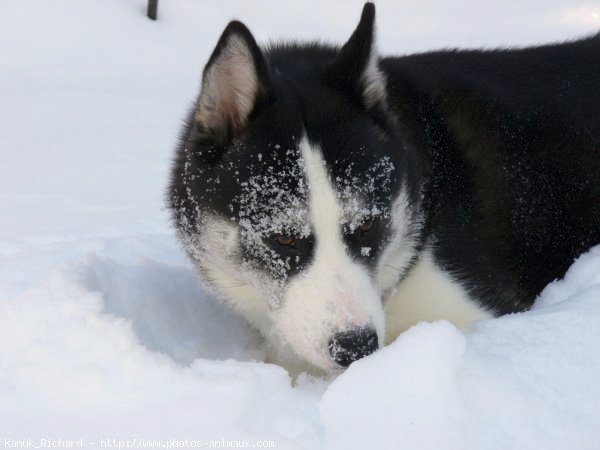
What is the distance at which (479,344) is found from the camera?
2.01m

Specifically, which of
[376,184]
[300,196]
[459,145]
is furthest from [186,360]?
[459,145]

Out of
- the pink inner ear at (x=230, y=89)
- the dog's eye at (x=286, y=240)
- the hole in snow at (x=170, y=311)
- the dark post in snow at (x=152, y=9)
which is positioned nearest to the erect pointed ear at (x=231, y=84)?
the pink inner ear at (x=230, y=89)

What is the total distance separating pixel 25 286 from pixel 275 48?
136 cm

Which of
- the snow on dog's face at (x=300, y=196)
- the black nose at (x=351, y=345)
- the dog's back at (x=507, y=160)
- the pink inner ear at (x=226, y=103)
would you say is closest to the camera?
the black nose at (x=351, y=345)

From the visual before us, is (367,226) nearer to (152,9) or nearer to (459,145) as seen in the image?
(459,145)

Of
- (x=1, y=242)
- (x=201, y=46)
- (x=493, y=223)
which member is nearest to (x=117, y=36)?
(x=201, y=46)

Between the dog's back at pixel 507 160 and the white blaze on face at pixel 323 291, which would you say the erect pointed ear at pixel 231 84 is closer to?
the white blaze on face at pixel 323 291

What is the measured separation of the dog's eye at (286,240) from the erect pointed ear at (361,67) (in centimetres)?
61

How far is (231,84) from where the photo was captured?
2471mm

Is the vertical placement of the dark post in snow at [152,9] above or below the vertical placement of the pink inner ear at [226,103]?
below

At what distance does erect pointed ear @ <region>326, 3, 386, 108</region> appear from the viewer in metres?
2.58

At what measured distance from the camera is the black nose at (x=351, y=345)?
208 cm

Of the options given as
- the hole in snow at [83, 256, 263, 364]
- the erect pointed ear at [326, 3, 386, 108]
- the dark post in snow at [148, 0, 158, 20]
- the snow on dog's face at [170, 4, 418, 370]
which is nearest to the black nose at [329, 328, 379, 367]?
the snow on dog's face at [170, 4, 418, 370]

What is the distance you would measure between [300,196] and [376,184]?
0.93ft
